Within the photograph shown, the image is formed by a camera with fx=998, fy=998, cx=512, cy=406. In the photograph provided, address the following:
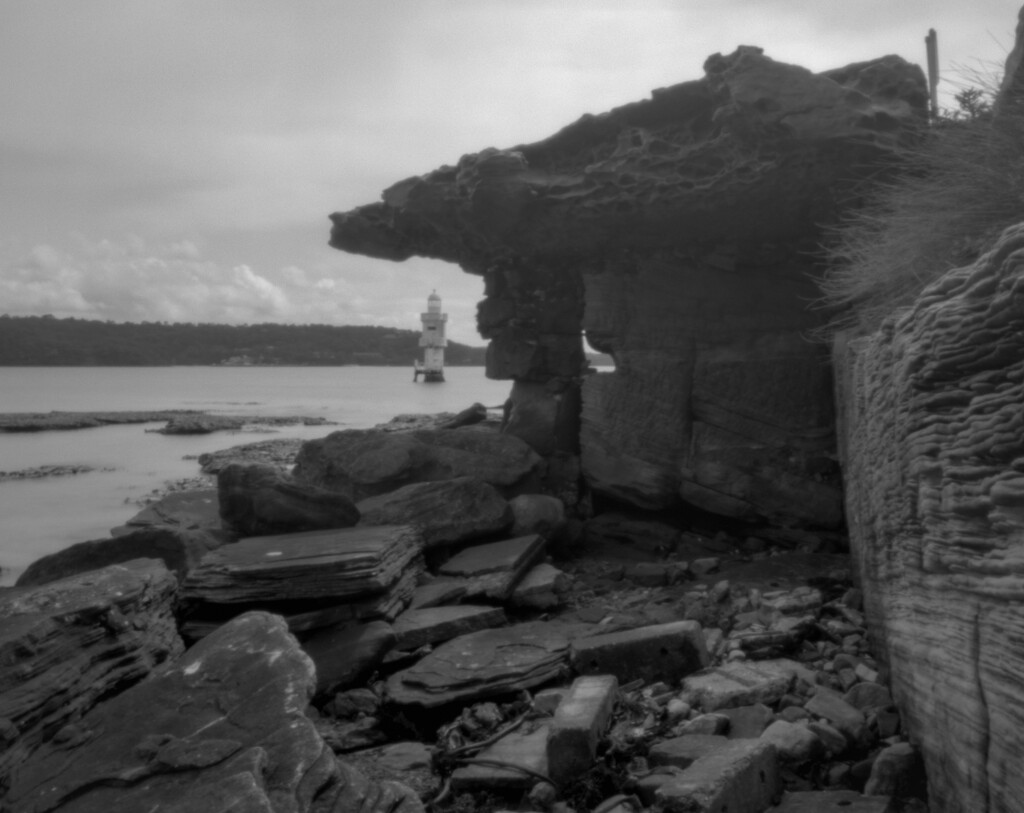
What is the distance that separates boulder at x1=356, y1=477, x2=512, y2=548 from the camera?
897 cm

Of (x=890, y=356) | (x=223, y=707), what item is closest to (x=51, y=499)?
(x=223, y=707)

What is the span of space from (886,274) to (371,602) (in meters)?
4.17

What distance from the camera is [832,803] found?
417cm

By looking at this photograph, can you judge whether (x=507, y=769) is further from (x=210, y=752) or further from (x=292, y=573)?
(x=292, y=573)

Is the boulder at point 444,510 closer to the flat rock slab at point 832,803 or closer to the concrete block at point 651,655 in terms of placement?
the concrete block at point 651,655

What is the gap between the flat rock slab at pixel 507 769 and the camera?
4.78 meters

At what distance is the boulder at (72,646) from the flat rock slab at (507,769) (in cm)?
197

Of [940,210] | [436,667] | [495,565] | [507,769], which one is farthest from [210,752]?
[940,210]

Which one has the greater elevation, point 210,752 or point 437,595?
point 210,752

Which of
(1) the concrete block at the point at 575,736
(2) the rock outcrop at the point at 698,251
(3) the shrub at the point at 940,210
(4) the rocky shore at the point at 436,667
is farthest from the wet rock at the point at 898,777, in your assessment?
(2) the rock outcrop at the point at 698,251

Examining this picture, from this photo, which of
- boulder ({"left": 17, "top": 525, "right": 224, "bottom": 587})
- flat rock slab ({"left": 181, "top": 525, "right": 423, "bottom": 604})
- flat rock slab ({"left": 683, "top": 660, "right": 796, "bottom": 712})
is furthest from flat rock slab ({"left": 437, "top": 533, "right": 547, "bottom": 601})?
flat rock slab ({"left": 683, "top": 660, "right": 796, "bottom": 712})

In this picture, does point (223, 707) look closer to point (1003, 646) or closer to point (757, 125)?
point (1003, 646)

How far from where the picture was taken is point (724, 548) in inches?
386

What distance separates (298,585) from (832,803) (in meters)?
4.04
